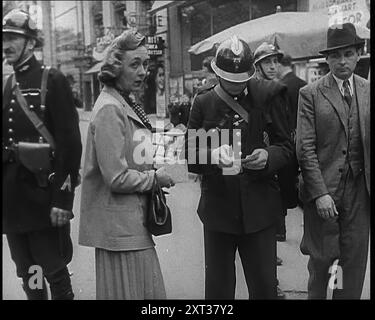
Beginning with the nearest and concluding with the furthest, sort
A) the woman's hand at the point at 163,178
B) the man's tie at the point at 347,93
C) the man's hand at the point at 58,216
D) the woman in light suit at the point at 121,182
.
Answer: the woman in light suit at the point at 121,182 < the woman's hand at the point at 163,178 < the man's hand at the point at 58,216 < the man's tie at the point at 347,93

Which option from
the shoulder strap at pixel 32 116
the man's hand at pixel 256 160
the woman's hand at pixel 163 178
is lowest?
the woman's hand at pixel 163 178

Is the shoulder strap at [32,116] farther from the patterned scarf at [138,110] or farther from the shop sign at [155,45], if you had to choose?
the shop sign at [155,45]

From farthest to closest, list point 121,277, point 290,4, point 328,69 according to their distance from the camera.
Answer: point 328,69 → point 290,4 → point 121,277

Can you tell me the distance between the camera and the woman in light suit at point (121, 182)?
223 cm

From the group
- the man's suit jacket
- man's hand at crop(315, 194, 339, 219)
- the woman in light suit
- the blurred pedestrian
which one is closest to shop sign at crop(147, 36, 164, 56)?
the blurred pedestrian

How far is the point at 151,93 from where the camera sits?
2.58 m

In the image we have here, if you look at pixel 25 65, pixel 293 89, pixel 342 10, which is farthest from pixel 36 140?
pixel 342 10

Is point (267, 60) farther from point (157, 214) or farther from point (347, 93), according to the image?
point (157, 214)

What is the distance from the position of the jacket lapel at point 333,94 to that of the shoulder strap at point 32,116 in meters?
Result: 1.22

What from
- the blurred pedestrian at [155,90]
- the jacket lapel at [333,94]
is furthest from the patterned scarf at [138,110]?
the jacket lapel at [333,94]

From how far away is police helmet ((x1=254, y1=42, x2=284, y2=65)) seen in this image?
259cm
